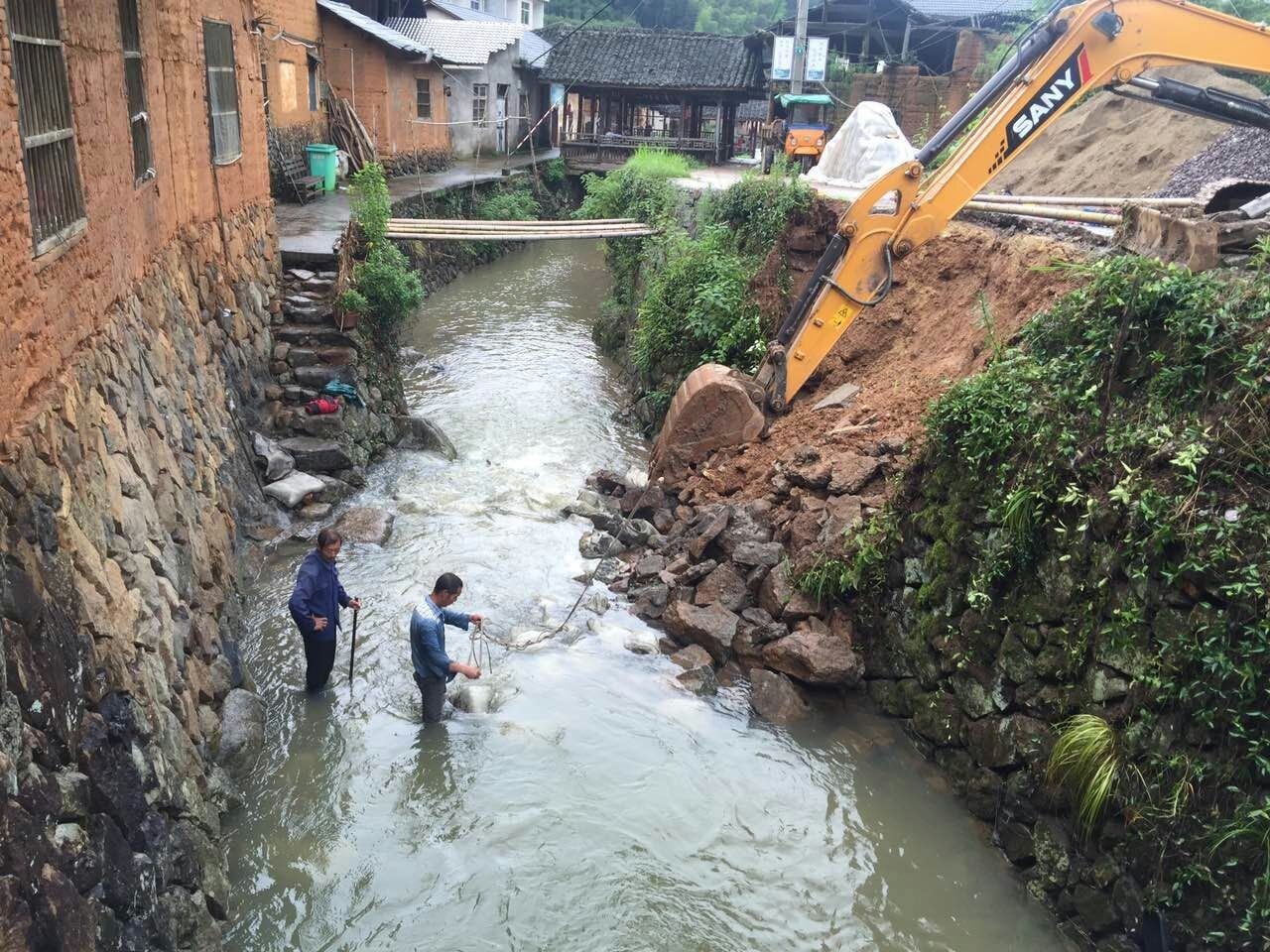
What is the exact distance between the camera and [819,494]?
8.67 meters

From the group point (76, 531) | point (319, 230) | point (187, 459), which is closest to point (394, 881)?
point (76, 531)

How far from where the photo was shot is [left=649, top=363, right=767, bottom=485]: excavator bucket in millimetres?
10383

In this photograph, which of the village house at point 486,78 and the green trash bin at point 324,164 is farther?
the village house at point 486,78

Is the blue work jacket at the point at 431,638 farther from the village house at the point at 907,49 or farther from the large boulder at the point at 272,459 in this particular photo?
the village house at the point at 907,49

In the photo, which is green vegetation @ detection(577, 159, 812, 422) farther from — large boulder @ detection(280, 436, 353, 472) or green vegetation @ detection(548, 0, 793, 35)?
green vegetation @ detection(548, 0, 793, 35)

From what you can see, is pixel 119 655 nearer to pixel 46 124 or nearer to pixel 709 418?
pixel 46 124

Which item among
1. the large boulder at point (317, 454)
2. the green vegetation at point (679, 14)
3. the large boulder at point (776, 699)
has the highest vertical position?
the green vegetation at point (679, 14)

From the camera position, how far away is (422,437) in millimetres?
12508

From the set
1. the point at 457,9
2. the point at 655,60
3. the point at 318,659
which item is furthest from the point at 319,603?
the point at 457,9

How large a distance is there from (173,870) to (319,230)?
12.0 meters

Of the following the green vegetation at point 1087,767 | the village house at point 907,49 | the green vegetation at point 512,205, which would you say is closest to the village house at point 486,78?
the green vegetation at point 512,205

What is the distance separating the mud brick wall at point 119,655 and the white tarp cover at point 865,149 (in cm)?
1234

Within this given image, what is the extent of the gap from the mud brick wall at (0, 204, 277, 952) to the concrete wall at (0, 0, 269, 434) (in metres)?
0.20

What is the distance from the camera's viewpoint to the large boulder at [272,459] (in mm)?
10250
